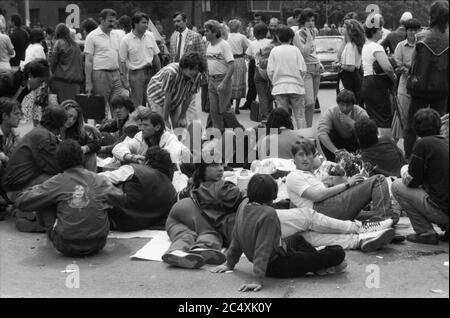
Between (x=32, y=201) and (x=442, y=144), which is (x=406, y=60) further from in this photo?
(x=32, y=201)

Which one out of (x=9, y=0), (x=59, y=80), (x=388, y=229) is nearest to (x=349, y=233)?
(x=388, y=229)

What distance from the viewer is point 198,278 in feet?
20.0

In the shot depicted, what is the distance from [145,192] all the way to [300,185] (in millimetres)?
1469

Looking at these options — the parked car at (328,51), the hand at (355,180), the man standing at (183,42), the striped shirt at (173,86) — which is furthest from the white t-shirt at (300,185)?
the parked car at (328,51)

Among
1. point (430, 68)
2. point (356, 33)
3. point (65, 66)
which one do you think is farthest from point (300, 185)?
point (65, 66)

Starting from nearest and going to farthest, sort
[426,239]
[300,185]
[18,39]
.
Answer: [426,239] < [300,185] < [18,39]

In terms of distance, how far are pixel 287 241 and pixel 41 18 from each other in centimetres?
4200

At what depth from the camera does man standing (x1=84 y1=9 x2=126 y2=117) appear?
12148 mm

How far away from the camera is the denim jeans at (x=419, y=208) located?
265 inches

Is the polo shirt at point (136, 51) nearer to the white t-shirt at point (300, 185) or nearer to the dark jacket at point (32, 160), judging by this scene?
the dark jacket at point (32, 160)

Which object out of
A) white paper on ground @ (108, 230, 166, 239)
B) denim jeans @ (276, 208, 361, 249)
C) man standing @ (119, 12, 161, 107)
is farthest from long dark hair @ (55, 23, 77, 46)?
denim jeans @ (276, 208, 361, 249)

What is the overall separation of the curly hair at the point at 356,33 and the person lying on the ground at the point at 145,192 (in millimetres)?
5293

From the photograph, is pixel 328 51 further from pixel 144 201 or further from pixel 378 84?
pixel 144 201

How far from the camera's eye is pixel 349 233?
6.76 m
